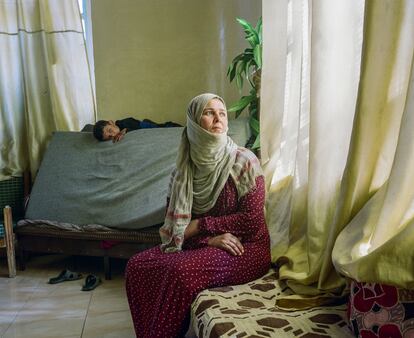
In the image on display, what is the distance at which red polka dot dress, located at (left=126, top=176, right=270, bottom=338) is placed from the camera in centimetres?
158

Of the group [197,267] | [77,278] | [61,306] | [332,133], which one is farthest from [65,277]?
[332,133]

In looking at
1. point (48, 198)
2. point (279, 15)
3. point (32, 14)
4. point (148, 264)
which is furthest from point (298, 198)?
point (32, 14)

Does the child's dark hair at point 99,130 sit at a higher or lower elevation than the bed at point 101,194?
higher

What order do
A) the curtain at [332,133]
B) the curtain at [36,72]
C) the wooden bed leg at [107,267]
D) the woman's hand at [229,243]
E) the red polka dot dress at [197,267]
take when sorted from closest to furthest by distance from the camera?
the curtain at [332,133], the red polka dot dress at [197,267], the woman's hand at [229,243], the wooden bed leg at [107,267], the curtain at [36,72]

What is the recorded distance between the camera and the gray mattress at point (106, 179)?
9.27 feet

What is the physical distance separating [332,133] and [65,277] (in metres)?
2.19

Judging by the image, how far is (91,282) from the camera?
8.98 feet

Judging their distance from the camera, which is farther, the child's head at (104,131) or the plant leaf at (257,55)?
the child's head at (104,131)

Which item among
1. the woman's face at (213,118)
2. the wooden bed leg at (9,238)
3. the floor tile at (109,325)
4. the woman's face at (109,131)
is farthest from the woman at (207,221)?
the wooden bed leg at (9,238)

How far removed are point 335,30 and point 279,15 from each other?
0.64 m

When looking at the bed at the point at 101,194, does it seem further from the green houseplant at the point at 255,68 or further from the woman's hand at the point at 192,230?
the woman's hand at the point at 192,230

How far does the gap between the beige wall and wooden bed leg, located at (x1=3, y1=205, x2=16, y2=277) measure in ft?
3.93

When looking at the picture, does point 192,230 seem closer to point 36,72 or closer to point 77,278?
point 77,278

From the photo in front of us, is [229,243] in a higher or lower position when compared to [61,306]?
higher
